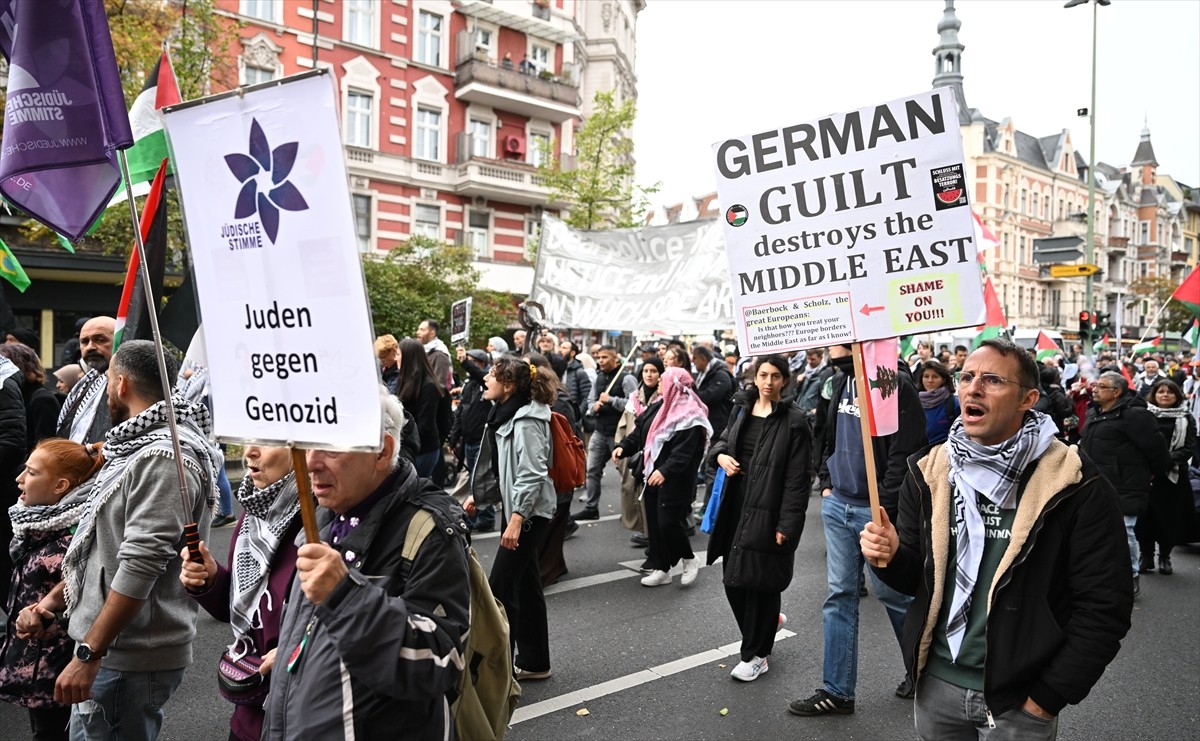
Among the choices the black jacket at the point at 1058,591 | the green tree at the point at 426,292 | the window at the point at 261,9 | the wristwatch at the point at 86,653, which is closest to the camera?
the black jacket at the point at 1058,591

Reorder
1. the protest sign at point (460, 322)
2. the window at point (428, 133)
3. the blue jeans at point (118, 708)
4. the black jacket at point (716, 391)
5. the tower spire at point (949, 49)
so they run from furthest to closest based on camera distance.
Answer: the tower spire at point (949, 49) < the window at point (428, 133) < the protest sign at point (460, 322) < the black jacket at point (716, 391) < the blue jeans at point (118, 708)

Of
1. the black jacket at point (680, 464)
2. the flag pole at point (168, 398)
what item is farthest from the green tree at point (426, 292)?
the flag pole at point (168, 398)

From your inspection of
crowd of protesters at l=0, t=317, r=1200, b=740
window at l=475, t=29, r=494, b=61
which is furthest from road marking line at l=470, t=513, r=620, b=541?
window at l=475, t=29, r=494, b=61

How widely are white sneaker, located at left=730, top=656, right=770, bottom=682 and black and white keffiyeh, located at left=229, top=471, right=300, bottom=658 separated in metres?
3.05

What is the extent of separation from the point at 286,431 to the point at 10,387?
3920 mm

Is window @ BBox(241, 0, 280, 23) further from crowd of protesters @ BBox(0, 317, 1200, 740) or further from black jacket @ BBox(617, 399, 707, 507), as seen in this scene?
crowd of protesters @ BBox(0, 317, 1200, 740)

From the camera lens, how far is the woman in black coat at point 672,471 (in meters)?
6.55

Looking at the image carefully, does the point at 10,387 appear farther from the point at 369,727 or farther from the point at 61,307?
the point at 61,307

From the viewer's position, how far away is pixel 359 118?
96.3 ft

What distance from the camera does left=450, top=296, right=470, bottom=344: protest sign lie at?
11.7m

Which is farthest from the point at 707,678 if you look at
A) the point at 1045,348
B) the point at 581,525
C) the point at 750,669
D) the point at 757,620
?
the point at 1045,348

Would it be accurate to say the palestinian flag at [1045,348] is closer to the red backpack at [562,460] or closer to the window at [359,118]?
the red backpack at [562,460]

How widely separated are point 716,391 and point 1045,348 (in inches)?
466

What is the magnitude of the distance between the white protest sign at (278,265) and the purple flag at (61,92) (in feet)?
3.14
